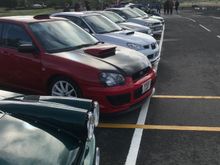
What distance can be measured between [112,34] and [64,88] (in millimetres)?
4171

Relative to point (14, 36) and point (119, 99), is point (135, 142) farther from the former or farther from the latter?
point (14, 36)

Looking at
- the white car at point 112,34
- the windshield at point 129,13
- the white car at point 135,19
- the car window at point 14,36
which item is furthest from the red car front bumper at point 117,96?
the windshield at point 129,13

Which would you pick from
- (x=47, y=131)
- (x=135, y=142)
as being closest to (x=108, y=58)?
(x=135, y=142)

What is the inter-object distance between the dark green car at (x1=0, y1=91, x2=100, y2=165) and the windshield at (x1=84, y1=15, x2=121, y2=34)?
6.61m

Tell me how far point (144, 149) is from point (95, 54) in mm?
1984

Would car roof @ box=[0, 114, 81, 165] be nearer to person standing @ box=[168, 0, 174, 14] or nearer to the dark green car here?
the dark green car

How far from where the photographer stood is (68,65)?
6219mm

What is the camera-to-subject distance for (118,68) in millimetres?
6203

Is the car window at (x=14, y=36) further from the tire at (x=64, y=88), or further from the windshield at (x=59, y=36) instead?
the tire at (x=64, y=88)

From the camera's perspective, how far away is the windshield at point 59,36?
22.0ft

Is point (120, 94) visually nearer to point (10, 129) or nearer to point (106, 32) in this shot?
point (10, 129)

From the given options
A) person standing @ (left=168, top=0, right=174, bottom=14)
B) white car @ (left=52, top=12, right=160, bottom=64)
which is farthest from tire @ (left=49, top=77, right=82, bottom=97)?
person standing @ (left=168, top=0, right=174, bottom=14)

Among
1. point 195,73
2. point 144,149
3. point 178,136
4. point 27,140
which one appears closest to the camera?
point 27,140

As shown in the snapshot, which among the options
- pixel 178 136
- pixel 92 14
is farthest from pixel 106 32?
pixel 178 136
